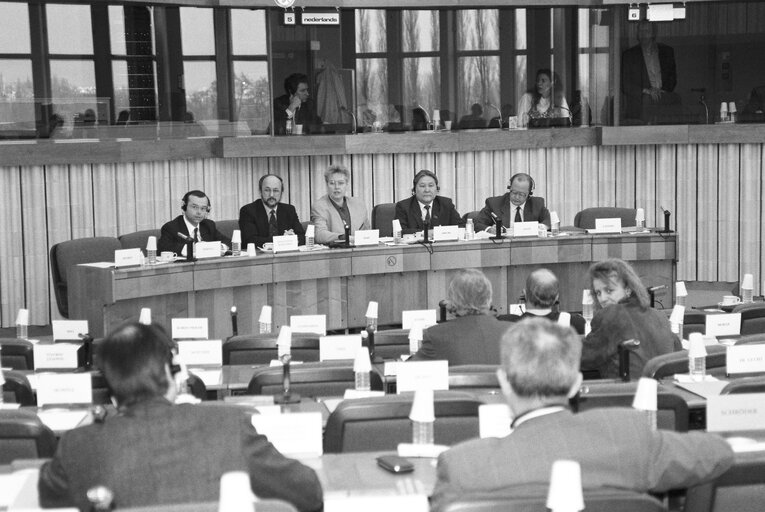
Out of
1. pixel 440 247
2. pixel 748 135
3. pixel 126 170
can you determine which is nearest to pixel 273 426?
pixel 440 247

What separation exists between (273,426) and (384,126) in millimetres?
8629

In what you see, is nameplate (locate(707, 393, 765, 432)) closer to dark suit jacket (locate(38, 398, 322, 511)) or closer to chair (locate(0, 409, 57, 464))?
dark suit jacket (locate(38, 398, 322, 511))

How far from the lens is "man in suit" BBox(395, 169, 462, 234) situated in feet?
32.2

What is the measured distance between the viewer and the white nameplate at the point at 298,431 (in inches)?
144

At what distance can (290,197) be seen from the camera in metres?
11.6

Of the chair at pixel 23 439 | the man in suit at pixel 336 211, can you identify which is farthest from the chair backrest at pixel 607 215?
the chair at pixel 23 439

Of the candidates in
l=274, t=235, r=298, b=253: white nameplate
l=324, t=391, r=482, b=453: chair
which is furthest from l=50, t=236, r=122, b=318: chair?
l=324, t=391, r=482, b=453: chair

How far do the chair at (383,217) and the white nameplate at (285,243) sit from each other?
141 centimetres

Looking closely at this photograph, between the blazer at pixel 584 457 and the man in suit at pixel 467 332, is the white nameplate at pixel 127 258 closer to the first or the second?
the man in suit at pixel 467 332

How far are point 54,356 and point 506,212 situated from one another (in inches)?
216

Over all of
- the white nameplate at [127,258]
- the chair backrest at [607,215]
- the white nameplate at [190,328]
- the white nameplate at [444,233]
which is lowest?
the white nameplate at [190,328]

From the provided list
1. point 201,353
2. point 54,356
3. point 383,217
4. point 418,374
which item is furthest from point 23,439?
point 383,217

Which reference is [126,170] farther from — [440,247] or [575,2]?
[575,2]

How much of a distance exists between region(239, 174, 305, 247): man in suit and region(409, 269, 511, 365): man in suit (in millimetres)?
4175
